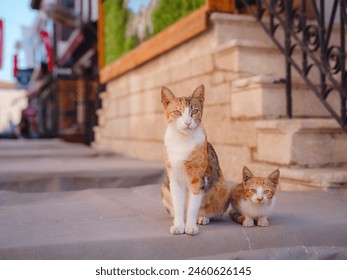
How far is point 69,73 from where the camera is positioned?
727 inches

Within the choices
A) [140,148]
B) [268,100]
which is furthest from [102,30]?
[268,100]

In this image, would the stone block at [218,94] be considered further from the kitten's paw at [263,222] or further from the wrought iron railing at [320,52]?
the kitten's paw at [263,222]

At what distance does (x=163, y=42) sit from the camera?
18.4 feet

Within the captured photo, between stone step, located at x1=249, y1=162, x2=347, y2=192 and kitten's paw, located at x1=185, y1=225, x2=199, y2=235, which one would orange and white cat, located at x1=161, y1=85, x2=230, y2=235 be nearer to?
kitten's paw, located at x1=185, y1=225, x2=199, y2=235

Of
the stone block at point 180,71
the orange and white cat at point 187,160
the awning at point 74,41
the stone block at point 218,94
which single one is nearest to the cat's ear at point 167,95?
the orange and white cat at point 187,160

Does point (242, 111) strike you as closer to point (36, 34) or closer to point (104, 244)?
point (104, 244)

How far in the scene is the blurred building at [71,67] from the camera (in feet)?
40.5

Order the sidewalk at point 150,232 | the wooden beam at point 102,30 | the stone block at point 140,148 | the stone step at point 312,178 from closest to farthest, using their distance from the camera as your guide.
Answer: the sidewalk at point 150,232
the stone step at point 312,178
the stone block at point 140,148
the wooden beam at point 102,30

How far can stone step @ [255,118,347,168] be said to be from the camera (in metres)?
3.21

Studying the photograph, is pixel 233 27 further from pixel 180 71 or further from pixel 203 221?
pixel 203 221

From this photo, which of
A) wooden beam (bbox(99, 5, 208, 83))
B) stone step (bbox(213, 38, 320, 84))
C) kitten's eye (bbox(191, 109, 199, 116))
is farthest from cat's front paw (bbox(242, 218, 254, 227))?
wooden beam (bbox(99, 5, 208, 83))

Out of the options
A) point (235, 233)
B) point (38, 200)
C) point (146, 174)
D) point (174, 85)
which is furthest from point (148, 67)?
point (235, 233)

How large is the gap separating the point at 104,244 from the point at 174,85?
377 cm

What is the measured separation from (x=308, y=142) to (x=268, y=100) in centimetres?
57
